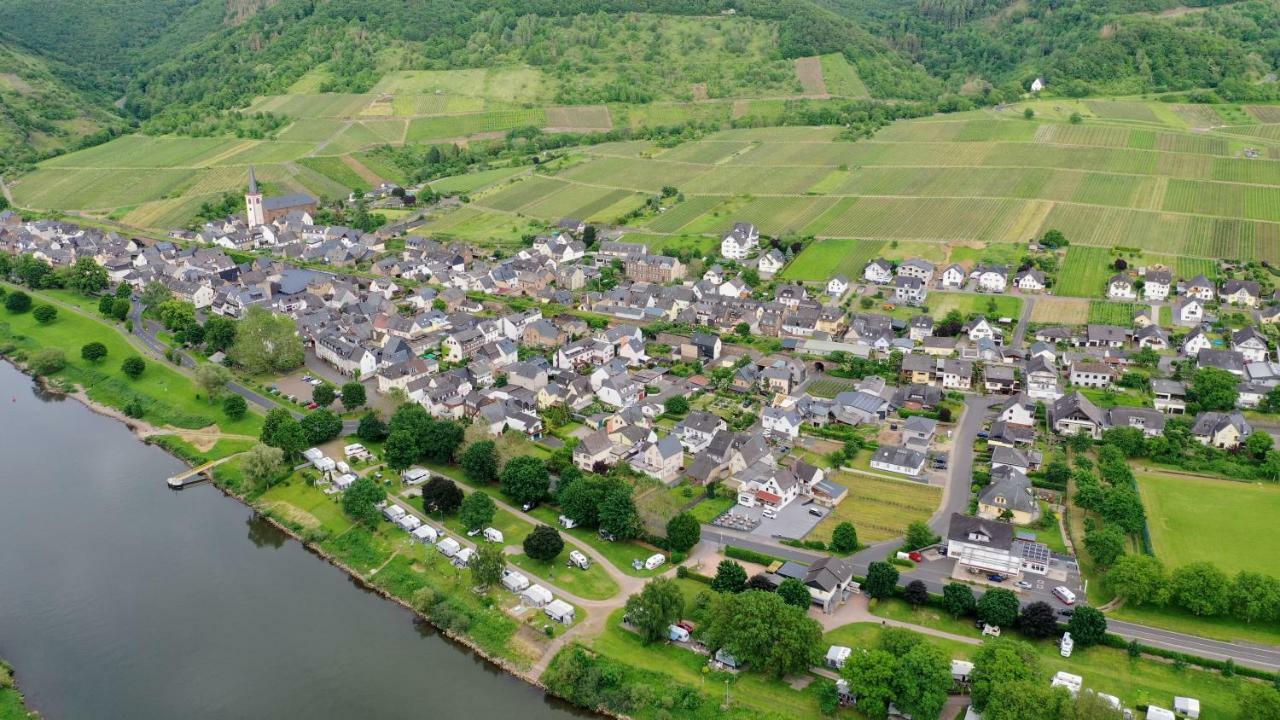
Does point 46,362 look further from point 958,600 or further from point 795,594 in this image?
point 958,600

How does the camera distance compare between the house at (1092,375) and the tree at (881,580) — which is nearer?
the tree at (881,580)

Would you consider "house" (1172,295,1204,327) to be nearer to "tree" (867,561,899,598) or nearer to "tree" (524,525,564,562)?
"tree" (867,561,899,598)

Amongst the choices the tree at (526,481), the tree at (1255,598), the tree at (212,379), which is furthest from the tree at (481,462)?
the tree at (1255,598)

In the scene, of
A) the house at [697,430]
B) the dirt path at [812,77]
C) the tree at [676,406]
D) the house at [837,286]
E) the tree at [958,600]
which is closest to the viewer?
the tree at [958,600]

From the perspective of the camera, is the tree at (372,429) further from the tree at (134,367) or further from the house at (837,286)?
the house at (837,286)

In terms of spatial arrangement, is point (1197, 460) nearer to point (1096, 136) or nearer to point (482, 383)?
point (482, 383)
